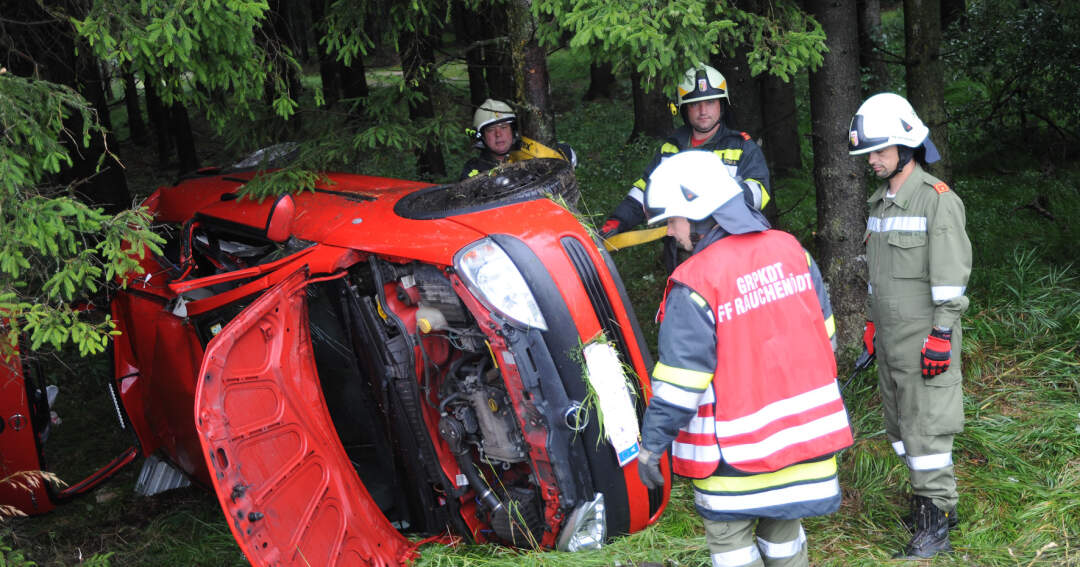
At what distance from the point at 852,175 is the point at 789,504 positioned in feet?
9.97

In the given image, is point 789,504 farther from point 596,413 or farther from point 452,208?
point 452,208

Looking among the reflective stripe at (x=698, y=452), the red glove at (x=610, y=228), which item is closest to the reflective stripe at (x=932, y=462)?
the reflective stripe at (x=698, y=452)

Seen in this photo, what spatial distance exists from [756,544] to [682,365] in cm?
98

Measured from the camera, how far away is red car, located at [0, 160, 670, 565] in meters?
3.41

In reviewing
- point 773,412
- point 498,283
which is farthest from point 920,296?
point 498,283

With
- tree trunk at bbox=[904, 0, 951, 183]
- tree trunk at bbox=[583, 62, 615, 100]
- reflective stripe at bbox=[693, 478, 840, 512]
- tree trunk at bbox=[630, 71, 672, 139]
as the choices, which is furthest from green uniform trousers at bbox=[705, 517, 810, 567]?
tree trunk at bbox=[583, 62, 615, 100]

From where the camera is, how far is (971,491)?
4.25 m

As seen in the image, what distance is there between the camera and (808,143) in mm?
12664

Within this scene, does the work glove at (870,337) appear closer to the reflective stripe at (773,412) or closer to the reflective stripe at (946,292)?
the reflective stripe at (946,292)

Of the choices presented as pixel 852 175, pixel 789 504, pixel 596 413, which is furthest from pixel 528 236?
pixel 852 175

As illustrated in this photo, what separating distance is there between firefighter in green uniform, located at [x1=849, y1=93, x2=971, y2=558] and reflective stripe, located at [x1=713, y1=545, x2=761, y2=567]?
115cm

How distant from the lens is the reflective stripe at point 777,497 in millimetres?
2977

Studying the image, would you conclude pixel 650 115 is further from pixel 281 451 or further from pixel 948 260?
pixel 281 451

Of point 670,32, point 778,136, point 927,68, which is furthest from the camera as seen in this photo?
point 778,136
